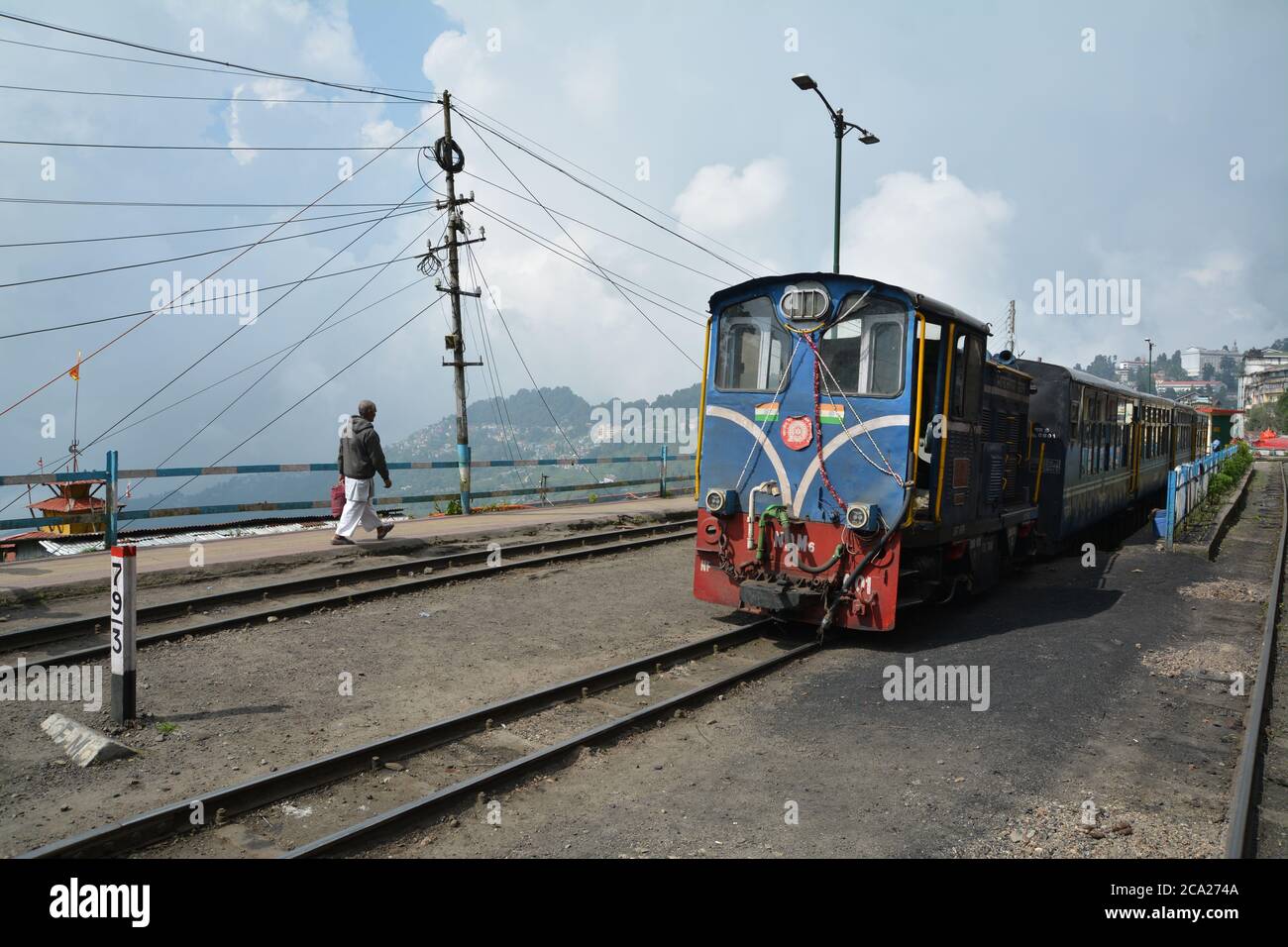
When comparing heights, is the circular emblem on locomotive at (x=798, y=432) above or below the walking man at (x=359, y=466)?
above

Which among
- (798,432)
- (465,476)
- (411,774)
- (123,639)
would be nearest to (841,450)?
(798,432)

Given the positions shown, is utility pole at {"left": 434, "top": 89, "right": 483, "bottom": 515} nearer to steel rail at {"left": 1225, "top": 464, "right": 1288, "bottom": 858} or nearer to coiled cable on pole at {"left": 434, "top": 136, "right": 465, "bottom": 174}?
coiled cable on pole at {"left": 434, "top": 136, "right": 465, "bottom": 174}

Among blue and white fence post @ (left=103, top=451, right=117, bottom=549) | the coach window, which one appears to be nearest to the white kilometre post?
blue and white fence post @ (left=103, top=451, right=117, bottom=549)

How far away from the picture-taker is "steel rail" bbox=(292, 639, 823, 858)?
14.3 feet

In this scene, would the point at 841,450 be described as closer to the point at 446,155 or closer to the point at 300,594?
the point at 300,594

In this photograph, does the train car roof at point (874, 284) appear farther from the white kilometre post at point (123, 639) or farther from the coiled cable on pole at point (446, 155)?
the coiled cable on pole at point (446, 155)

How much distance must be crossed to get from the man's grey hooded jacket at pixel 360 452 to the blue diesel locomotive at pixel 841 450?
5.29 meters

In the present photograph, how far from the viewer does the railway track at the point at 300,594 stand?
788 cm

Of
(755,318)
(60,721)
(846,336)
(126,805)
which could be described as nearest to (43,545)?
(60,721)

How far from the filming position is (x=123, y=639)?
5.94 m

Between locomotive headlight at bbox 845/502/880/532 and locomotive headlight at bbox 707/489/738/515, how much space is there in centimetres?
139

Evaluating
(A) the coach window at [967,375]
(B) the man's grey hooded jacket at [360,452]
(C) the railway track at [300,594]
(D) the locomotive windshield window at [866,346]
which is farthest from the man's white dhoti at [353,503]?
(A) the coach window at [967,375]
